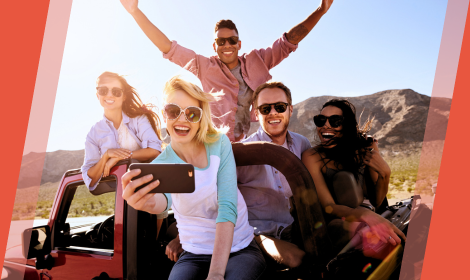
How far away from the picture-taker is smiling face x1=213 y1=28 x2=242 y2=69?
3453 mm

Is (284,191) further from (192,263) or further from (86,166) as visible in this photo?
(86,166)

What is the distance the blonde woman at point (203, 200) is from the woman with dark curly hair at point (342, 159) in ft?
1.94

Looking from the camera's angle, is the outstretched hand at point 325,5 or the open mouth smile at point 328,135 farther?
the outstretched hand at point 325,5

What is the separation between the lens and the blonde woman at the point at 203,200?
162 cm

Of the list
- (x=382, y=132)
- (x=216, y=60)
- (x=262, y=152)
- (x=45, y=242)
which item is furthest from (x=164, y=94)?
(x=382, y=132)

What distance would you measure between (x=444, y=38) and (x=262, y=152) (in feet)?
3.77

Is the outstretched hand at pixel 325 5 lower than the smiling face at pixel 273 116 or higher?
higher

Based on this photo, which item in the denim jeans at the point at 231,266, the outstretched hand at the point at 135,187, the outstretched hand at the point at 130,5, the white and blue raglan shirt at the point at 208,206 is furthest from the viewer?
the outstretched hand at the point at 130,5

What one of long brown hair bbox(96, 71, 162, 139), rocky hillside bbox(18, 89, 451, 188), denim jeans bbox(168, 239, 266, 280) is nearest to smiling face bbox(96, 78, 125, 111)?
long brown hair bbox(96, 71, 162, 139)

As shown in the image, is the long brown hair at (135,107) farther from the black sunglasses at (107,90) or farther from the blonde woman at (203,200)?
the blonde woman at (203,200)

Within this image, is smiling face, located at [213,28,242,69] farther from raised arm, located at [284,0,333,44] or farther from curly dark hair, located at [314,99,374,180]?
curly dark hair, located at [314,99,374,180]

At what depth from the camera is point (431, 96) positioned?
1.57 m

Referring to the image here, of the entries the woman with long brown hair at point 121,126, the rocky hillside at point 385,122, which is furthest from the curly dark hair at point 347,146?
the rocky hillside at point 385,122

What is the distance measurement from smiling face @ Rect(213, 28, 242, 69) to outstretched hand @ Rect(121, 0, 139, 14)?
94 cm
